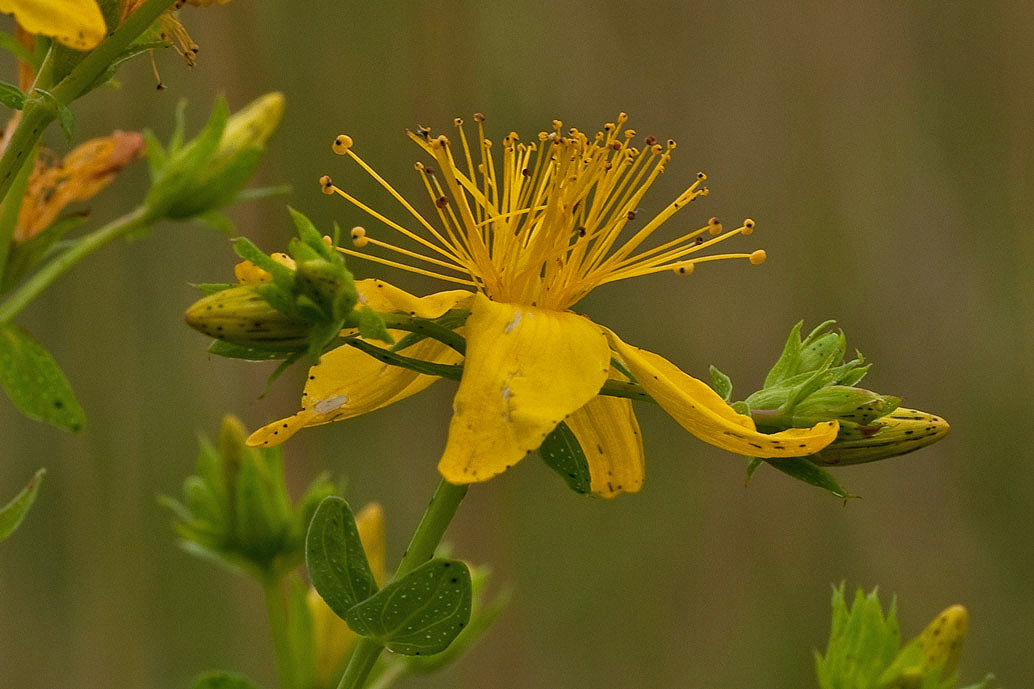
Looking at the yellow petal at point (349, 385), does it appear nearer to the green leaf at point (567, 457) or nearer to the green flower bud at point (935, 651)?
the green leaf at point (567, 457)

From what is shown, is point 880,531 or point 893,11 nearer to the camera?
point 880,531

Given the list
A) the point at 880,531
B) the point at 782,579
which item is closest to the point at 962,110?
the point at 880,531

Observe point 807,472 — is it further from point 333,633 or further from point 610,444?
point 333,633

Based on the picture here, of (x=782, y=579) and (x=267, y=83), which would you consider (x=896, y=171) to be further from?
(x=267, y=83)

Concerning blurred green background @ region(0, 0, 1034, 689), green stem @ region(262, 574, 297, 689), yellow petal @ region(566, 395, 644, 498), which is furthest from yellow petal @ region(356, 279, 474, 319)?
blurred green background @ region(0, 0, 1034, 689)

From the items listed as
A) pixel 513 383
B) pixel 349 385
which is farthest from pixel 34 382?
pixel 513 383

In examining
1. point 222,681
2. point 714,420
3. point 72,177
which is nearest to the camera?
point 714,420
